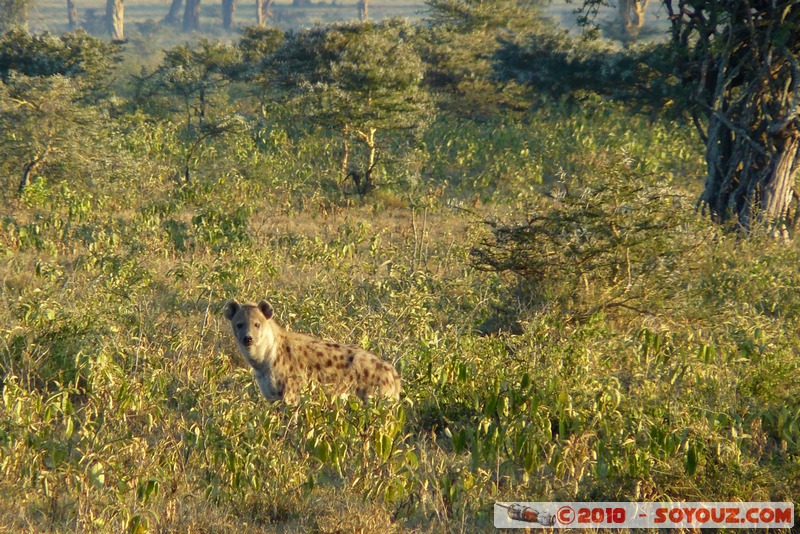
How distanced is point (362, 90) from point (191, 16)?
59555 mm

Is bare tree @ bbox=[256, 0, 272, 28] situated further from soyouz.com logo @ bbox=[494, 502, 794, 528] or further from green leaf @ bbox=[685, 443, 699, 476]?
green leaf @ bbox=[685, 443, 699, 476]

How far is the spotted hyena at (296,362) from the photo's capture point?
689 cm

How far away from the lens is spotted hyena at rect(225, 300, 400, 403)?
689cm

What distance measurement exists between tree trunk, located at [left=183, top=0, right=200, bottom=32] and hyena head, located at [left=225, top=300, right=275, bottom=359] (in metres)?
67.7

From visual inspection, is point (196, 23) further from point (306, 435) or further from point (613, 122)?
point (306, 435)

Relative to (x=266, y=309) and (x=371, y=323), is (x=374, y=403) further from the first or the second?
(x=371, y=323)

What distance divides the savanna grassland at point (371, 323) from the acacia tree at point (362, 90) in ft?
0.20

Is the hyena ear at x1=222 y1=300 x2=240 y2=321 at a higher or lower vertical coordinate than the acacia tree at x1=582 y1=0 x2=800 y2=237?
lower

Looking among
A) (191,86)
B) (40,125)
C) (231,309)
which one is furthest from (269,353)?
(191,86)

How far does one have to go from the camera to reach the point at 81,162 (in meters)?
14.5

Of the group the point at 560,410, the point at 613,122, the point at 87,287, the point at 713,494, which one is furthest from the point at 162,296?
the point at 613,122

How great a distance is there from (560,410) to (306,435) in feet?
5.88

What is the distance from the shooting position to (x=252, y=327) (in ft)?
23.0

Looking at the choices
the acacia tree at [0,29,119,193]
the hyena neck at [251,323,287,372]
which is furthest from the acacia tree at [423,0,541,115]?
the hyena neck at [251,323,287,372]
